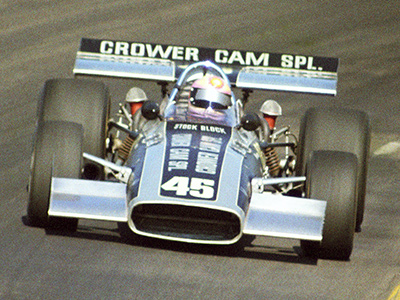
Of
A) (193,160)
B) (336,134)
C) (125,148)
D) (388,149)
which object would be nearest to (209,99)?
(125,148)

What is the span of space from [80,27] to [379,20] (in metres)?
6.94

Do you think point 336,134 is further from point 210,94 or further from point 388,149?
point 388,149

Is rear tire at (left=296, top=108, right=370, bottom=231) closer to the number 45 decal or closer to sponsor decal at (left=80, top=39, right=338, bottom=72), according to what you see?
sponsor decal at (left=80, top=39, right=338, bottom=72)

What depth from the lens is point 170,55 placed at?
13844 mm

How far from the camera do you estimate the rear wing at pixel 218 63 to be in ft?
44.0

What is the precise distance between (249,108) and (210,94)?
650 cm

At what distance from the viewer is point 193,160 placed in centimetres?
1067

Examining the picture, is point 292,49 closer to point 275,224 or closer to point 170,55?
point 170,55

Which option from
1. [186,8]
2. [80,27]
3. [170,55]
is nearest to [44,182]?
[170,55]

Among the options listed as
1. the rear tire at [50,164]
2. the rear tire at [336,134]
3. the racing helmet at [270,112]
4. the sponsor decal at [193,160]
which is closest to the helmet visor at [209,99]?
the sponsor decal at [193,160]

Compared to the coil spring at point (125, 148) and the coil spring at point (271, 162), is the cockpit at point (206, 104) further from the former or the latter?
the coil spring at point (271, 162)

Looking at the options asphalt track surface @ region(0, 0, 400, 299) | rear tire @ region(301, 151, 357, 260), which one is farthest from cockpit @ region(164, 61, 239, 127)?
rear tire @ region(301, 151, 357, 260)

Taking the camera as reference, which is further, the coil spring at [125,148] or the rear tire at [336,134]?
the coil spring at [125,148]

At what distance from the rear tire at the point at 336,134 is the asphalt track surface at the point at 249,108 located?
0.96 metres
